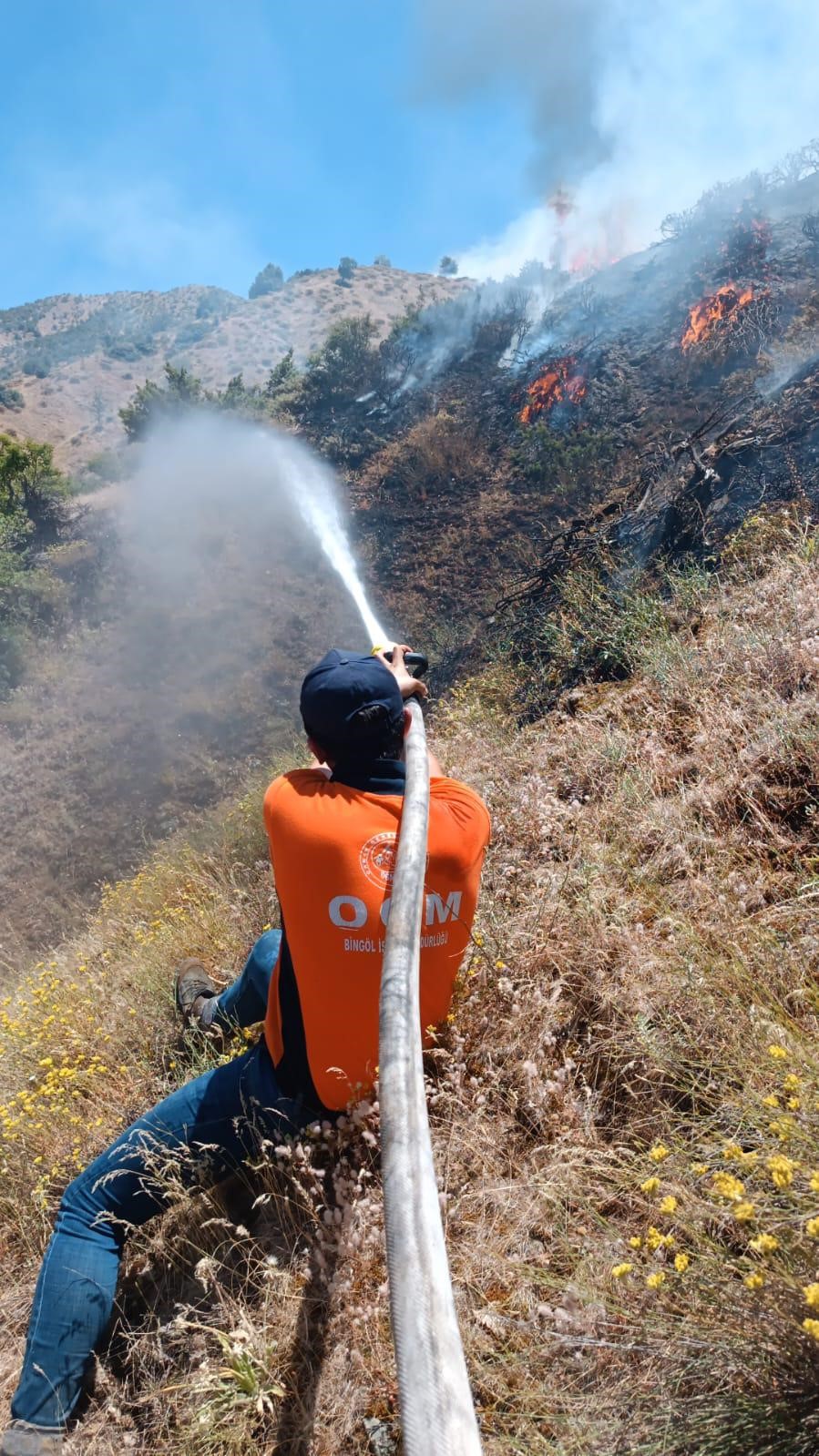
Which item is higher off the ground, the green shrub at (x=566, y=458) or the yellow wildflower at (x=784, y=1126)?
the green shrub at (x=566, y=458)

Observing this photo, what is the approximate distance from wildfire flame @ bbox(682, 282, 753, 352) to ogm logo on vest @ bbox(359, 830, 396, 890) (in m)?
11.7

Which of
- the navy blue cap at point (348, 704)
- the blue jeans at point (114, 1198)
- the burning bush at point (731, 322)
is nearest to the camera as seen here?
the blue jeans at point (114, 1198)

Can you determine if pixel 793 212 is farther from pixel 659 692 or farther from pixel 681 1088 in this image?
pixel 681 1088

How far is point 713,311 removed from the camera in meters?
11.2

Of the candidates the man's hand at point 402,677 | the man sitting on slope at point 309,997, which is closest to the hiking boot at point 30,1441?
the man sitting on slope at point 309,997

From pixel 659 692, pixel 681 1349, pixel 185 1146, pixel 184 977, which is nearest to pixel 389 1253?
pixel 681 1349

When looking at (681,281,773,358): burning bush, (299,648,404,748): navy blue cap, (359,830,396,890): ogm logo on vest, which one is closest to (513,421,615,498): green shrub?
(681,281,773,358): burning bush

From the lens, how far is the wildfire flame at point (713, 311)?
10.9 m

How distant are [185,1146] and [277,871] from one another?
2.82 ft

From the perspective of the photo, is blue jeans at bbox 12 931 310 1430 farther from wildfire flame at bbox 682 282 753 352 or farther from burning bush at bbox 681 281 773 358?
wildfire flame at bbox 682 282 753 352

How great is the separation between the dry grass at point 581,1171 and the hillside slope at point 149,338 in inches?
1572

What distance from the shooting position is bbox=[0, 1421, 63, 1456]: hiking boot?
1.69 m

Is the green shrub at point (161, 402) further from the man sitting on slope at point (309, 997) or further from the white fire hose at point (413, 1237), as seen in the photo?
the white fire hose at point (413, 1237)

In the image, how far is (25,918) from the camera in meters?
7.85
